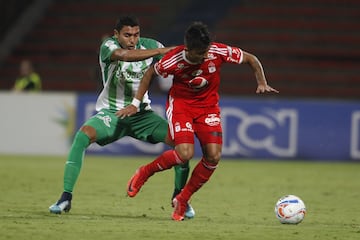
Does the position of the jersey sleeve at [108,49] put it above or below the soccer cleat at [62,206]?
above

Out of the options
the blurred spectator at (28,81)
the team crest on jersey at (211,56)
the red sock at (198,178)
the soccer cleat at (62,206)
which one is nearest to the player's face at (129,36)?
the team crest on jersey at (211,56)

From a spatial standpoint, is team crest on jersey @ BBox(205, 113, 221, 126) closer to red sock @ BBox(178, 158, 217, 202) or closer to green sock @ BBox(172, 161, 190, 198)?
red sock @ BBox(178, 158, 217, 202)

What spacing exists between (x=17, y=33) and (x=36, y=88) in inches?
180

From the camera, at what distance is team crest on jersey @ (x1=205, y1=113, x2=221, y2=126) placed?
837 centimetres

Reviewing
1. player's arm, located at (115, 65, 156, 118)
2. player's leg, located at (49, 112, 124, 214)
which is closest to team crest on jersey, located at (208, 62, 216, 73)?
player's arm, located at (115, 65, 156, 118)

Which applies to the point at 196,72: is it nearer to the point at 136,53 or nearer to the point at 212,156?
the point at 136,53

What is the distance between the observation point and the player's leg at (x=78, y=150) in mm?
8453

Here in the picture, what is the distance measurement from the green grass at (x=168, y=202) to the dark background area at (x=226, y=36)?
5.86 meters

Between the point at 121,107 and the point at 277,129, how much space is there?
8189 mm

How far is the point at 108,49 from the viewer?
8.58 m

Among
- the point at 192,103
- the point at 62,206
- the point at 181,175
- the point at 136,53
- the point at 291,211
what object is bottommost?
the point at 62,206

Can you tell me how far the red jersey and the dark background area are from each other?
1339 centimetres

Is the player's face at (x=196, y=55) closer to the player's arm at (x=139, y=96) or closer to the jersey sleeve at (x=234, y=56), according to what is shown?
the jersey sleeve at (x=234, y=56)

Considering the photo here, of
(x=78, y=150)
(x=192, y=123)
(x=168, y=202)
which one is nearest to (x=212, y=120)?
(x=192, y=123)
